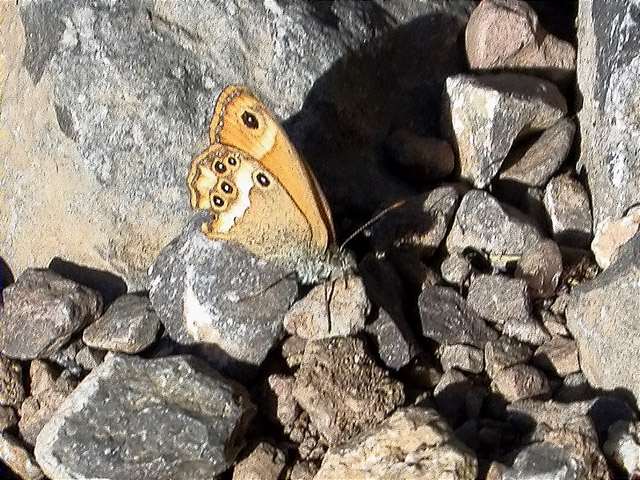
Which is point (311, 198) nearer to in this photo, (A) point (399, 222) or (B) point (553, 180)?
(A) point (399, 222)

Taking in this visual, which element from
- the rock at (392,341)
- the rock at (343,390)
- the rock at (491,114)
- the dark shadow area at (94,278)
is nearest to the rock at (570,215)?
the rock at (491,114)

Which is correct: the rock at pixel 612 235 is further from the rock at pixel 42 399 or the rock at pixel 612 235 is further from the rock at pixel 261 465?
the rock at pixel 42 399

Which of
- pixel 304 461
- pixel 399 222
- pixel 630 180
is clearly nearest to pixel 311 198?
pixel 399 222

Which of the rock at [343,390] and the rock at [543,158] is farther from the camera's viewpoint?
the rock at [543,158]

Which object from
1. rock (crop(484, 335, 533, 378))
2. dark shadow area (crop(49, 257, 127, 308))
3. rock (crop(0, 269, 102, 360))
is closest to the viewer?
rock (crop(484, 335, 533, 378))

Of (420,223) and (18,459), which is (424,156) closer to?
(420,223)

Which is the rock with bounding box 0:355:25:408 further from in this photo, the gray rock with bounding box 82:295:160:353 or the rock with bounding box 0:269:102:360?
the gray rock with bounding box 82:295:160:353

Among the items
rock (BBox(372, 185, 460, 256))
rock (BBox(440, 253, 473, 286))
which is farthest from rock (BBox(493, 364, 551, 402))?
rock (BBox(372, 185, 460, 256))

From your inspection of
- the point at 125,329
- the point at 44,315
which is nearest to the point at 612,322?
the point at 125,329
